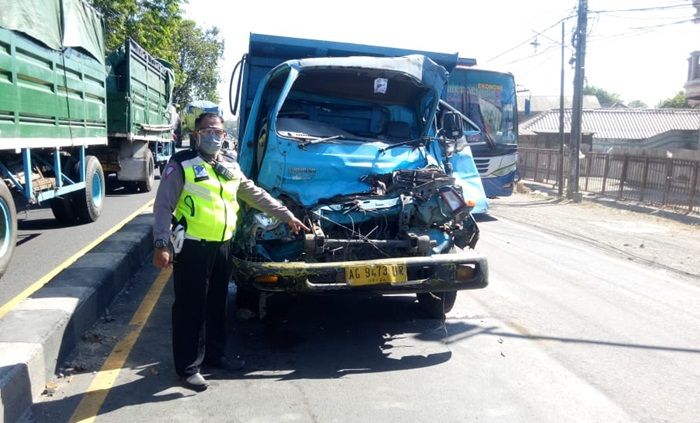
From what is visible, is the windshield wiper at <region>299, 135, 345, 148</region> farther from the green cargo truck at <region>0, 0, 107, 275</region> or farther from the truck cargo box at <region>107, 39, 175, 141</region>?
the truck cargo box at <region>107, 39, 175, 141</region>

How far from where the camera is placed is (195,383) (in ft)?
13.3

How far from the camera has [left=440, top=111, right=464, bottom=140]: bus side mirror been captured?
22.3 ft

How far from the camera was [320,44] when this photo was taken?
7484 mm

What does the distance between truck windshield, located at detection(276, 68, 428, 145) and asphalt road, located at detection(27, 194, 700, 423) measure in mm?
1776

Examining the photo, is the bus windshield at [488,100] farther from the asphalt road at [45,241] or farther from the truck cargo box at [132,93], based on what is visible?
the asphalt road at [45,241]

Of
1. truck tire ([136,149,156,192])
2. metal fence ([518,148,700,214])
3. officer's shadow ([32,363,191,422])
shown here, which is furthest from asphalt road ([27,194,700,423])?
metal fence ([518,148,700,214])

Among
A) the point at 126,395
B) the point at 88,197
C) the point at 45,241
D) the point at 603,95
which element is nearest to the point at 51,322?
the point at 126,395

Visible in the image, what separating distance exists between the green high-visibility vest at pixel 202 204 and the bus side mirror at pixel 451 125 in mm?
3301

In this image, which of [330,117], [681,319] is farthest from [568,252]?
[330,117]

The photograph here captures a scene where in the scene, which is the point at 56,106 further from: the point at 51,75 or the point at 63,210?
the point at 63,210

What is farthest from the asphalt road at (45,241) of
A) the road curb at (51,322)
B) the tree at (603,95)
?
the tree at (603,95)

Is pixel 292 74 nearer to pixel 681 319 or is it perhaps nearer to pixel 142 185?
pixel 681 319

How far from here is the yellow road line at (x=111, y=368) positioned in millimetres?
3693

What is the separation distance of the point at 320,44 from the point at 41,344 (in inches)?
189
